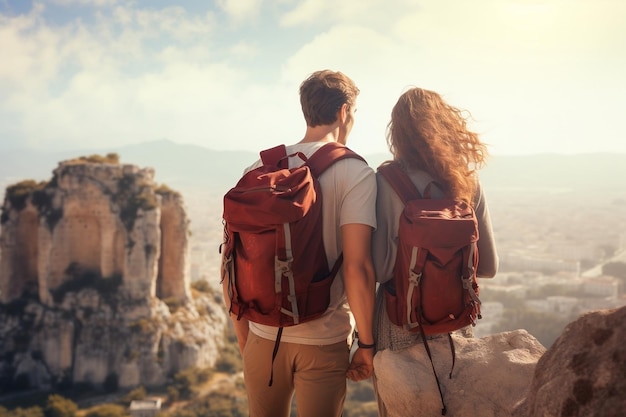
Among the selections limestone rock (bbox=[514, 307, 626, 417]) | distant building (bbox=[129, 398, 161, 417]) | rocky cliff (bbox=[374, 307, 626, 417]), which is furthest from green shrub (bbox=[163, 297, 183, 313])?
limestone rock (bbox=[514, 307, 626, 417])

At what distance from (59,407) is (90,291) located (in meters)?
4.66

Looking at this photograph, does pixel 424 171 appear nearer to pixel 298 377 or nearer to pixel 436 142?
pixel 436 142

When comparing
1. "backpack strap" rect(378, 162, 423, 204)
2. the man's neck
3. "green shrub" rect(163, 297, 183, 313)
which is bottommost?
"green shrub" rect(163, 297, 183, 313)

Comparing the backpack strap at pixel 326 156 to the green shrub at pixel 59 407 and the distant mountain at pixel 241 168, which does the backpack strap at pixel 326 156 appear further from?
the distant mountain at pixel 241 168

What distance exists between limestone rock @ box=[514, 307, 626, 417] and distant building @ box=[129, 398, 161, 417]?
19856mm

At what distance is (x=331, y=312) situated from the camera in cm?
307

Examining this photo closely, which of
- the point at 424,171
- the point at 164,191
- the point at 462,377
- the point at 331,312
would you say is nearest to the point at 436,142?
the point at 424,171

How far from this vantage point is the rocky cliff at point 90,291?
73.0 feet

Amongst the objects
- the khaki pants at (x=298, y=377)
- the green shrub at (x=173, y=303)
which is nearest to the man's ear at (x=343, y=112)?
the khaki pants at (x=298, y=377)

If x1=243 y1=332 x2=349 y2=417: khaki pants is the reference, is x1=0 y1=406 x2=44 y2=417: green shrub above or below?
below

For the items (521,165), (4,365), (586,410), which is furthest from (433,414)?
(521,165)

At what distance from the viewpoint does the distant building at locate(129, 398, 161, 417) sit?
1981 cm

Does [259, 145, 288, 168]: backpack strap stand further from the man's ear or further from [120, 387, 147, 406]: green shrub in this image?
[120, 387, 147, 406]: green shrub

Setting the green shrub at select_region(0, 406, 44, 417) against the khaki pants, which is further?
the green shrub at select_region(0, 406, 44, 417)
